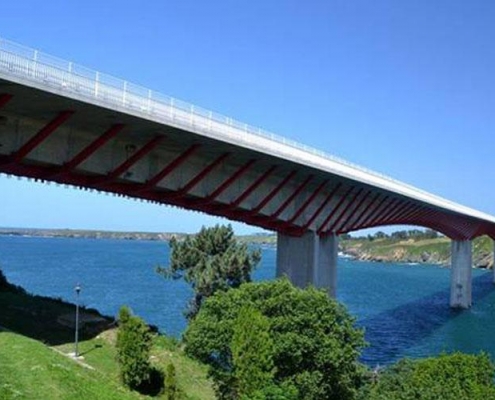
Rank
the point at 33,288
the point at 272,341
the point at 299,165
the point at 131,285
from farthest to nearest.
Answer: the point at 131,285 → the point at 33,288 → the point at 299,165 → the point at 272,341

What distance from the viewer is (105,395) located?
21.1 meters

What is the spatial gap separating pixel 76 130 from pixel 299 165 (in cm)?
1585

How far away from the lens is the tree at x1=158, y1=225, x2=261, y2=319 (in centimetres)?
4622

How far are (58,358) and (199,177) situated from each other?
16683 millimetres

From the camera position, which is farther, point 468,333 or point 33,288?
point 33,288

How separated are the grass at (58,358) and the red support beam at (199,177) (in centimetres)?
838

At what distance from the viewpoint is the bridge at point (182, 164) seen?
1099 inches

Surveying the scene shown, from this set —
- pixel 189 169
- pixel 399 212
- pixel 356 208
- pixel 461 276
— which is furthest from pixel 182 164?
pixel 461 276

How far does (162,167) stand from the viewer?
119ft

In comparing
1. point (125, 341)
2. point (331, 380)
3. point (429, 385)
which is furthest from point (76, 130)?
point (429, 385)

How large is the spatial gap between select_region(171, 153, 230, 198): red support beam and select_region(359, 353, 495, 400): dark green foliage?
15202mm

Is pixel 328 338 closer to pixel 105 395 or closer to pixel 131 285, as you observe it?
pixel 105 395

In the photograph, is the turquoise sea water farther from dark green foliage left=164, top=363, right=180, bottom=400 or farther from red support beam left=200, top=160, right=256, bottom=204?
dark green foliage left=164, top=363, right=180, bottom=400

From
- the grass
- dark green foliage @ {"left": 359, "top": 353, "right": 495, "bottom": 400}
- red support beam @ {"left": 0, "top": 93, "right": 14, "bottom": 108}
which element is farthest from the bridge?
dark green foliage @ {"left": 359, "top": 353, "right": 495, "bottom": 400}
